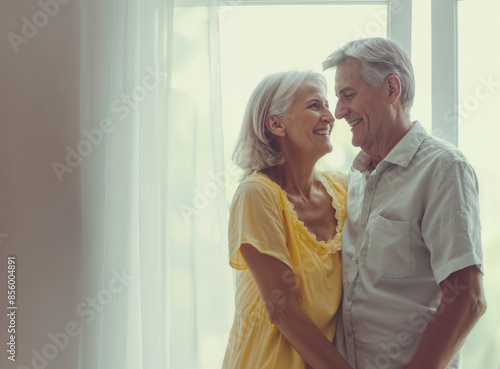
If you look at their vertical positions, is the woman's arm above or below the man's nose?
below

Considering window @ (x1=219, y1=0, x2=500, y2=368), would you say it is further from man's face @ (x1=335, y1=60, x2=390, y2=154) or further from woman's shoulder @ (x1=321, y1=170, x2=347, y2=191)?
man's face @ (x1=335, y1=60, x2=390, y2=154)

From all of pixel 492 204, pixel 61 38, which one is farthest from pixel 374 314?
pixel 61 38

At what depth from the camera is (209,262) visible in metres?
1.85

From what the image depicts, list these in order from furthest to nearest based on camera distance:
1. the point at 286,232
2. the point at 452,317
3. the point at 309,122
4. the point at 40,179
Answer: the point at 40,179 < the point at 309,122 < the point at 286,232 < the point at 452,317

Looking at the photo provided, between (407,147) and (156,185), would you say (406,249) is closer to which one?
(407,147)

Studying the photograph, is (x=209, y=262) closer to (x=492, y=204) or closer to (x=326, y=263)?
(x=326, y=263)

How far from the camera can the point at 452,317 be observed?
1.28m

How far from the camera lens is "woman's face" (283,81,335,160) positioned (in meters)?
1.63

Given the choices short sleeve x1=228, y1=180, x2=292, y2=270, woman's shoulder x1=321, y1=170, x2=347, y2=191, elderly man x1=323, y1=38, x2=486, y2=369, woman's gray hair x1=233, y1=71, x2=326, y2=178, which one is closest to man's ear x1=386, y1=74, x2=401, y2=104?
elderly man x1=323, y1=38, x2=486, y2=369

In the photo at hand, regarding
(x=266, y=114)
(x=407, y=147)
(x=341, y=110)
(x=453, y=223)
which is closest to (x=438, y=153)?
(x=407, y=147)

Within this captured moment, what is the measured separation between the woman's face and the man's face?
0.08 metres

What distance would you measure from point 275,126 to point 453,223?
632mm

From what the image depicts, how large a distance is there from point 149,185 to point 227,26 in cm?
65

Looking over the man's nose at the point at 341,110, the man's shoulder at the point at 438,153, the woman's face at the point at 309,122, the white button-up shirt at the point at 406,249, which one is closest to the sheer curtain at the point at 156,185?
the woman's face at the point at 309,122
